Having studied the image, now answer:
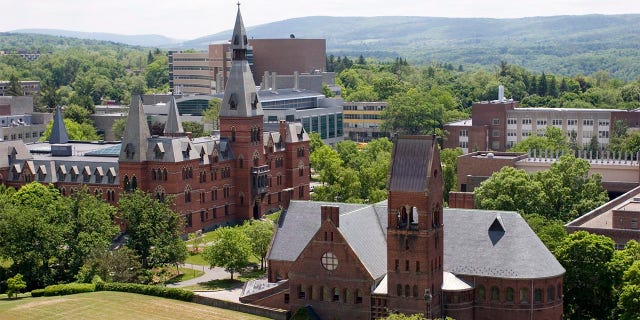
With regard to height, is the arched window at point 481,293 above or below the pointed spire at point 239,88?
below

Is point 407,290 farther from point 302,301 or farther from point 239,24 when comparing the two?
point 239,24

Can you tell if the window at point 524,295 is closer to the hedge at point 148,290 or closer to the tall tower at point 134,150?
the hedge at point 148,290

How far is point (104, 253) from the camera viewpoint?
3802 inches

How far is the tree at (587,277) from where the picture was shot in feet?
271

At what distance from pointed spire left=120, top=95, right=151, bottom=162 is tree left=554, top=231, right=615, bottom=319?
50239 millimetres

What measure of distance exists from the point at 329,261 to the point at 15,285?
28.6 m

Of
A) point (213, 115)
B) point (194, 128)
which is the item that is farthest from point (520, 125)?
point (194, 128)

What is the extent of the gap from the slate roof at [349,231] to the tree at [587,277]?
13514 millimetres

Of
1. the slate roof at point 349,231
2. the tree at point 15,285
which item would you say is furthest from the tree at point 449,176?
the tree at point 15,285

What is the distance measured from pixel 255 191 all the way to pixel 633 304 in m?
61.2

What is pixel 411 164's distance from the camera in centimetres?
7581

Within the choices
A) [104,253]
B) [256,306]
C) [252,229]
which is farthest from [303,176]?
[256,306]

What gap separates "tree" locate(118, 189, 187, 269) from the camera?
100 metres

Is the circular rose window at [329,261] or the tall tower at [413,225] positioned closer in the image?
the tall tower at [413,225]
